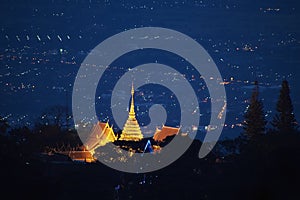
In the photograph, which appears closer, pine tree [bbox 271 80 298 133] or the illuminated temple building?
pine tree [bbox 271 80 298 133]

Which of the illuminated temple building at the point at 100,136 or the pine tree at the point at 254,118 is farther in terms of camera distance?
the illuminated temple building at the point at 100,136

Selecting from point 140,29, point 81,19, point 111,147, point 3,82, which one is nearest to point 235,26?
point 140,29

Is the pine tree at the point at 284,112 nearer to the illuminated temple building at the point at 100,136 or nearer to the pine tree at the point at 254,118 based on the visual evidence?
the pine tree at the point at 254,118

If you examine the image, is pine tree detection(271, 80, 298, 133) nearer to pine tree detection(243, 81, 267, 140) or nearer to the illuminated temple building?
pine tree detection(243, 81, 267, 140)

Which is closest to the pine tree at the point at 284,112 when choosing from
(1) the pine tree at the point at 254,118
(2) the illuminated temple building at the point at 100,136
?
(1) the pine tree at the point at 254,118

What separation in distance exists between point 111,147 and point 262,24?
99922mm

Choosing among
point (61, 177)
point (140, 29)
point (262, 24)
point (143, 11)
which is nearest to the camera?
point (61, 177)

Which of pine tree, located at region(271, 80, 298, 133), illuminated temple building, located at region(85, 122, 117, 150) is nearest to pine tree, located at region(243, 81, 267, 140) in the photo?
pine tree, located at region(271, 80, 298, 133)

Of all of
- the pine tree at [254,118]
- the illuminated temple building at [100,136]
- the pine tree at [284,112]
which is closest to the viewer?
the pine tree at [284,112]

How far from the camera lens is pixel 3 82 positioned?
2645 inches

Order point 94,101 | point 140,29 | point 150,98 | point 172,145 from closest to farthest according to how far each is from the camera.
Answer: point 172,145
point 94,101
point 150,98
point 140,29

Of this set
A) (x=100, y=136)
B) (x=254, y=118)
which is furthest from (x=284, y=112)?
(x=100, y=136)

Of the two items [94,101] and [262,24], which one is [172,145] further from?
[262,24]

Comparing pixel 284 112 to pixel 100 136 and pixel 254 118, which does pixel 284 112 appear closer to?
pixel 254 118
